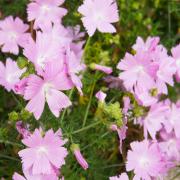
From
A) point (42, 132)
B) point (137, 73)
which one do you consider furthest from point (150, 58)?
point (42, 132)

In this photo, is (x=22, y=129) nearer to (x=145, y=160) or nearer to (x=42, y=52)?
(x=42, y=52)

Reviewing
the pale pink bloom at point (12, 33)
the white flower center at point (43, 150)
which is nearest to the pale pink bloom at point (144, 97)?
Result: the white flower center at point (43, 150)

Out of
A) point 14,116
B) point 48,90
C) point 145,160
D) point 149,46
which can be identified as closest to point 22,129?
point 14,116

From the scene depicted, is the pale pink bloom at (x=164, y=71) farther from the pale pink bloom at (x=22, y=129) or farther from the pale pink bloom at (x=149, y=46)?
the pale pink bloom at (x=22, y=129)

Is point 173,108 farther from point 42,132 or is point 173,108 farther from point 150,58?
point 42,132

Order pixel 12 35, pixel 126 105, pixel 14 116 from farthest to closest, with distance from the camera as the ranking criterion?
1. pixel 12 35
2. pixel 126 105
3. pixel 14 116

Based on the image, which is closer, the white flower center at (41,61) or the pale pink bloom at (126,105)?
the white flower center at (41,61)

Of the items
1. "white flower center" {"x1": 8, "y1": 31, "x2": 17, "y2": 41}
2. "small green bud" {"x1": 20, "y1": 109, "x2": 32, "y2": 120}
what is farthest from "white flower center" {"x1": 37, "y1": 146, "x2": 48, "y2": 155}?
"white flower center" {"x1": 8, "y1": 31, "x2": 17, "y2": 41}
